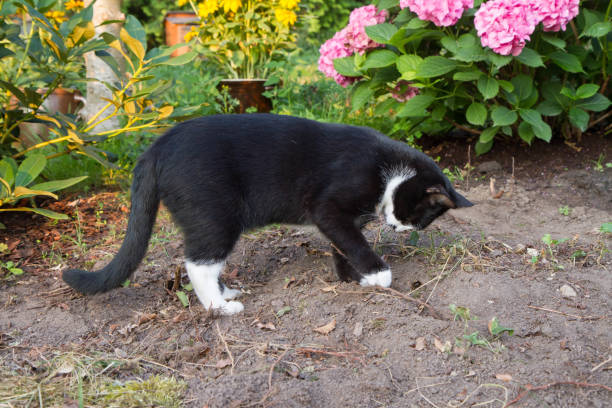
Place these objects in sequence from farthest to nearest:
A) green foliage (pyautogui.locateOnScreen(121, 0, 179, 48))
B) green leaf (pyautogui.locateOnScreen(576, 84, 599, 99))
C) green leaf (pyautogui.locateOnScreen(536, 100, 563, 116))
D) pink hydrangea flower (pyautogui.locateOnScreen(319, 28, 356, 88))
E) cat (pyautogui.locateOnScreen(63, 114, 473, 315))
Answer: green foliage (pyautogui.locateOnScreen(121, 0, 179, 48)) → pink hydrangea flower (pyautogui.locateOnScreen(319, 28, 356, 88)) → green leaf (pyautogui.locateOnScreen(536, 100, 563, 116)) → green leaf (pyautogui.locateOnScreen(576, 84, 599, 99)) → cat (pyautogui.locateOnScreen(63, 114, 473, 315))

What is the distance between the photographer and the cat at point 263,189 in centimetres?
246

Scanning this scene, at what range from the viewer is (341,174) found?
260 centimetres

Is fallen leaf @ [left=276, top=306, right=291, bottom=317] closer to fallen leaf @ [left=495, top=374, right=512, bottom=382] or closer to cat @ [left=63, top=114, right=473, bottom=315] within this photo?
cat @ [left=63, top=114, right=473, bottom=315]

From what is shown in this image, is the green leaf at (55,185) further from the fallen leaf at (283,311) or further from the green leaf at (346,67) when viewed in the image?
the green leaf at (346,67)

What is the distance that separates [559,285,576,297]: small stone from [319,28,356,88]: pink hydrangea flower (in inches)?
97.1

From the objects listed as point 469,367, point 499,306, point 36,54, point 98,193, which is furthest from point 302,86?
point 469,367

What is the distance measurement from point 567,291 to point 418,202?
2.62 feet

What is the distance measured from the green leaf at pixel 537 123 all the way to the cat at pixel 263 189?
1.34 m

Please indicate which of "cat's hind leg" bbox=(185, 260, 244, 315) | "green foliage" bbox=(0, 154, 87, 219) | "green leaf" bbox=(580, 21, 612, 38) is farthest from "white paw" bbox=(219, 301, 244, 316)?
"green leaf" bbox=(580, 21, 612, 38)

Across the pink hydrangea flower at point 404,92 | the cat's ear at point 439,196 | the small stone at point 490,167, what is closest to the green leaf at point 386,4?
the pink hydrangea flower at point 404,92

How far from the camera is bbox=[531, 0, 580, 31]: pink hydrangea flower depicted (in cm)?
331

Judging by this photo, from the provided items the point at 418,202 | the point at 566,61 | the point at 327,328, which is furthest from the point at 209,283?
the point at 566,61

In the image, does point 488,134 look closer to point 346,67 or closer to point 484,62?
point 484,62

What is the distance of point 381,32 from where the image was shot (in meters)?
3.89
